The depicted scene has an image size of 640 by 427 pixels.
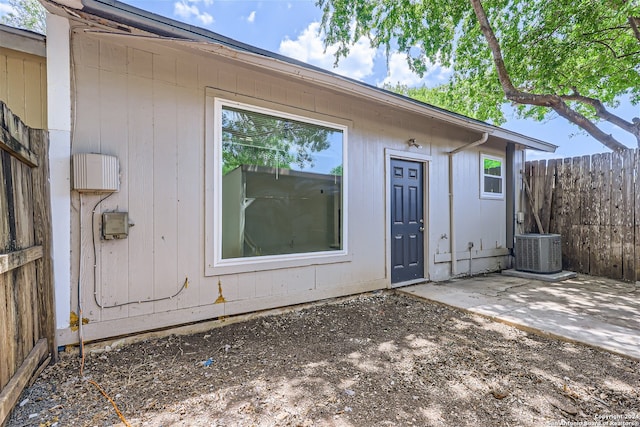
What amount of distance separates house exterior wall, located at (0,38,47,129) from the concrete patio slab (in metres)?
4.43

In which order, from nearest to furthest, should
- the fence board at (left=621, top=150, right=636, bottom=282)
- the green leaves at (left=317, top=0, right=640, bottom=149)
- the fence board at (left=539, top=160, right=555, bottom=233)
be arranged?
the fence board at (left=621, top=150, right=636, bottom=282), the green leaves at (left=317, top=0, right=640, bottom=149), the fence board at (left=539, top=160, right=555, bottom=233)

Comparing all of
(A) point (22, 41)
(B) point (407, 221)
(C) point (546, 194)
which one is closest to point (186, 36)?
(A) point (22, 41)

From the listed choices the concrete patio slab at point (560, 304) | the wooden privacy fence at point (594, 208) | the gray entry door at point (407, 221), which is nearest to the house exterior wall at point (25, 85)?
the gray entry door at point (407, 221)

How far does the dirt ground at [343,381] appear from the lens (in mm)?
1646

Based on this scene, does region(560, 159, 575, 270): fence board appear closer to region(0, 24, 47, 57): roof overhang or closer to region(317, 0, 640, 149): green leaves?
region(317, 0, 640, 149): green leaves

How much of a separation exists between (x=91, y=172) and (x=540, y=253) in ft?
21.1

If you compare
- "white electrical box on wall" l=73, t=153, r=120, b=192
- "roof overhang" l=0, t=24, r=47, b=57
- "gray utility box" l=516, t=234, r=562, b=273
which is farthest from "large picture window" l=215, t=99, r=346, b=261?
"gray utility box" l=516, t=234, r=562, b=273

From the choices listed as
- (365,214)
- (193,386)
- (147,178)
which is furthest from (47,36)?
(365,214)

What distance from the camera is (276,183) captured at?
10.9ft

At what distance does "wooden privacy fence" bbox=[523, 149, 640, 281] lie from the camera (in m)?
4.82

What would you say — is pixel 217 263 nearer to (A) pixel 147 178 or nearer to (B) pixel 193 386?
(A) pixel 147 178

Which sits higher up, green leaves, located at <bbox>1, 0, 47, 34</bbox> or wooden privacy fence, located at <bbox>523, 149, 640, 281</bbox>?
green leaves, located at <bbox>1, 0, 47, 34</bbox>

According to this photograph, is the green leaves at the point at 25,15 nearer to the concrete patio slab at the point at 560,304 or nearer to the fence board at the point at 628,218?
the concrete patio slab at the point at 560,304

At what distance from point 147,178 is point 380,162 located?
2.93m
